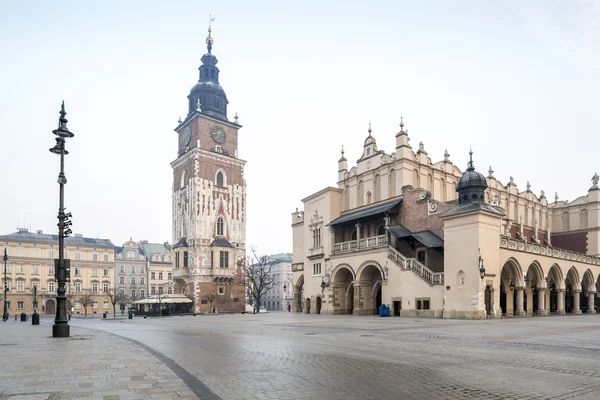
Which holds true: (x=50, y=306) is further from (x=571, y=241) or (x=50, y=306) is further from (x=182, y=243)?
(x=571, y=241)

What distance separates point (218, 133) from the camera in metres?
79.2

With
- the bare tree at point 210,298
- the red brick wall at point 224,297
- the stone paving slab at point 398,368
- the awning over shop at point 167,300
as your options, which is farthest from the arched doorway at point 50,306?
the stone paving slab at point 398,368

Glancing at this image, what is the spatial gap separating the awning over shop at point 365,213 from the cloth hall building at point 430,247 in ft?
0.65

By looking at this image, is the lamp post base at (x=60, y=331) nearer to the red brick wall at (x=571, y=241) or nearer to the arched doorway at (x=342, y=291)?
the arched doorway at (x=342, y=291)

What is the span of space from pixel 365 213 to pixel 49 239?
73.4 m

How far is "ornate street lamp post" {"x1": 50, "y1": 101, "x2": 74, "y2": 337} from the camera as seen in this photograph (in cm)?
2064

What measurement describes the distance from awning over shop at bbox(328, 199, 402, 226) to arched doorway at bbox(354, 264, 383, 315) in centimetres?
464

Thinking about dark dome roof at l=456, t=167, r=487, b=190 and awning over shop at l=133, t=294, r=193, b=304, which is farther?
awning over shop at l=133, t=294, r=193, b=304

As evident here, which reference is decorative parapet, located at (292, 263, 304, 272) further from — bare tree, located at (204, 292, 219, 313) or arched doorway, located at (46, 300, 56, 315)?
arched doorway, located at (46, 300, 56, 315)

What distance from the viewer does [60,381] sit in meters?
9.08

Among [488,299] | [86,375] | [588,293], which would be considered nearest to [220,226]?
[488,299]

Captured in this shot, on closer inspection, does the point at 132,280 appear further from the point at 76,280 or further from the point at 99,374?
the point at 99,374

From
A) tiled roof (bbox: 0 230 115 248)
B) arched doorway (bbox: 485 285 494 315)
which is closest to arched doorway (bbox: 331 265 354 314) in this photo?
arched doorway (bbox: 485 285 494 315)

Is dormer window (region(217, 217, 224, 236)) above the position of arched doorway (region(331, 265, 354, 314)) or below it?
above
